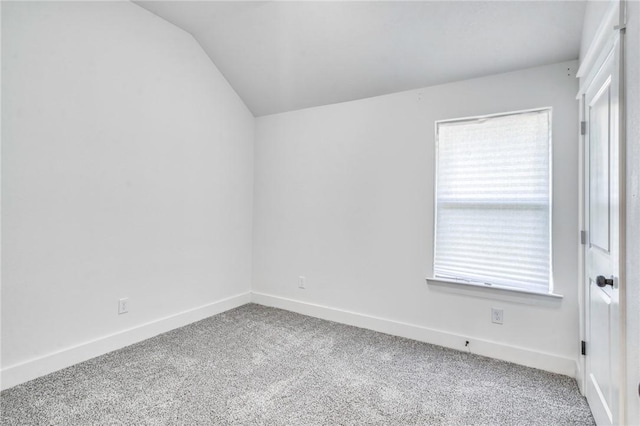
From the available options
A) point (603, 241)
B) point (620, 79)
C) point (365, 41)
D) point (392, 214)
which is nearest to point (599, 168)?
point (603, 241)

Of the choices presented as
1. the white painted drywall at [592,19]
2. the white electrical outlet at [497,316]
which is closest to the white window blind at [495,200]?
the white electrical outlet at [497,316]

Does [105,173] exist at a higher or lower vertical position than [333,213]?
higher

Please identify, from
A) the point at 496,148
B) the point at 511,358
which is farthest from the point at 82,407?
the point at 496,148

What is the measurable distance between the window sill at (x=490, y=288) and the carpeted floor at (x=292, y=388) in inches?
21.0

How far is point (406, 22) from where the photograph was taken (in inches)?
95.0

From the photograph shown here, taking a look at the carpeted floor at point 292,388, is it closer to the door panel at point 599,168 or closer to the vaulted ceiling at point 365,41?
the door panel at point 599,168

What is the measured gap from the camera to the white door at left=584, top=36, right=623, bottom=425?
141cm

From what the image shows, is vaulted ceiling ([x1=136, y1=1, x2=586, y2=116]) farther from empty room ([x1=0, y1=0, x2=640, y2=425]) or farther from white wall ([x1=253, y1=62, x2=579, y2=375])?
white wall ([x1=253, y1=62, x2=579, y2=375])

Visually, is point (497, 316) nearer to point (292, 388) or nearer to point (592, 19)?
point (292, 388)

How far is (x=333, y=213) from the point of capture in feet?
11.0

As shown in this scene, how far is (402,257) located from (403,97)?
148cm

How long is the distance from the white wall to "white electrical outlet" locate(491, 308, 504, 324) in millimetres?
38

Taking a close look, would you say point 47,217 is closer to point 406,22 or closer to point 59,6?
point 59,6

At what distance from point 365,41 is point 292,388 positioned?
2701 millimetres
